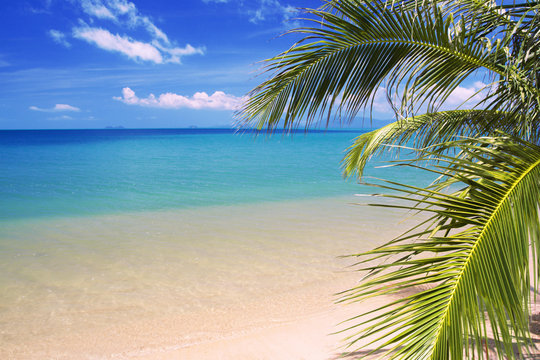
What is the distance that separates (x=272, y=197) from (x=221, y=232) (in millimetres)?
4409

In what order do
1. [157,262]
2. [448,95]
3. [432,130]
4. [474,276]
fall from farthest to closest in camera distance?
[157,262], [432,130], [448,95], [474,276]

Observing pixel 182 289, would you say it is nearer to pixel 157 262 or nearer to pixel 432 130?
pixel 157 262

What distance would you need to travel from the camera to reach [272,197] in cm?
1197

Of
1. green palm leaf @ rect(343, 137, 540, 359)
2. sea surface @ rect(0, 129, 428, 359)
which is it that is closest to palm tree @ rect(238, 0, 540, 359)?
green palm leaf @ rect(343, 137, 540, 359)

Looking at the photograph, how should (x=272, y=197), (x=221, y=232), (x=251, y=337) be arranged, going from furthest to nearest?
(x=272, y=197) < (x=221, y=232) < (x=251, y=337)

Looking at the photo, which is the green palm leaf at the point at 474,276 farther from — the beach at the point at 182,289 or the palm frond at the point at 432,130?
the beach at the point at 182,289

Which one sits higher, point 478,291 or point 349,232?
point 478,291

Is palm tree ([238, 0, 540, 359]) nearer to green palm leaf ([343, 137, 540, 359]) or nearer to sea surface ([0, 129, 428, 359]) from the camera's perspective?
green palm leaf ([343, 137, 540, 359])

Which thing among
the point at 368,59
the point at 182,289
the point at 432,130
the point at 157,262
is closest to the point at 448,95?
the point at 368,59

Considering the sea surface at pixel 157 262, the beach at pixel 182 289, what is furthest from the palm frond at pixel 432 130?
the beach at pixel 182 289

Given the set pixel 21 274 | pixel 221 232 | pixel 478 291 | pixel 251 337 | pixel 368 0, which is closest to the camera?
pixel 478 291

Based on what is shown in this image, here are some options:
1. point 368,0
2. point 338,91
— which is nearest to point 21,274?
point 338,91

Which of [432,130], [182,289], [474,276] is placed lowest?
[182,289]

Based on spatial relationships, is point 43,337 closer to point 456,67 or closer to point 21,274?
point 21,274
